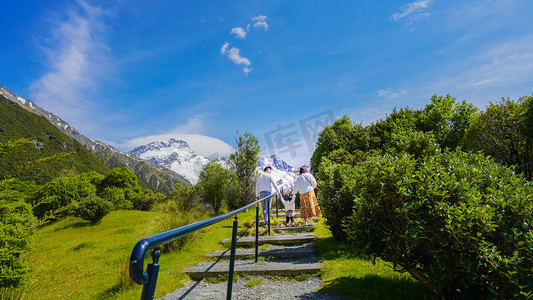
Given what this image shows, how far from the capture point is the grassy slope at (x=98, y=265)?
473cm

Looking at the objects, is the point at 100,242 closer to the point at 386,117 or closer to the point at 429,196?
the point at 429,196

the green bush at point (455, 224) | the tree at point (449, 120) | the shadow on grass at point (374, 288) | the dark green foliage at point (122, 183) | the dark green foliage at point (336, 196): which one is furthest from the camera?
the dark green foliage at point (122, 183)

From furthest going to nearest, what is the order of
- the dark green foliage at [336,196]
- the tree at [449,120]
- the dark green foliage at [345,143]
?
the dark green foliage at [345,143]
the tree at [449,120]
the dark green foliage at [336,196]

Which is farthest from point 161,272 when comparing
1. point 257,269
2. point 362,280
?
point 362,280

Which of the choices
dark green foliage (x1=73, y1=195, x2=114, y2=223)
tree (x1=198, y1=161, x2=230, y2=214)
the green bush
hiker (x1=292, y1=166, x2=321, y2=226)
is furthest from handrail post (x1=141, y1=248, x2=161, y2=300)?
dark green foliage (x1=73, y1=195, x2=114, y2=223)

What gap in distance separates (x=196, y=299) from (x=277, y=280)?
1.35 meters

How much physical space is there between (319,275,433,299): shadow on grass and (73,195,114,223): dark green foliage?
1439 centimetres

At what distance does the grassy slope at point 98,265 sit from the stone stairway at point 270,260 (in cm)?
46

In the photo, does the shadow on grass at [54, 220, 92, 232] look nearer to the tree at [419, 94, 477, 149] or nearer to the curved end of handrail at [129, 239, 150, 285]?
the curved end of handrail at [129, 239, 150, 285]

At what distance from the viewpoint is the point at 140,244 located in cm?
119

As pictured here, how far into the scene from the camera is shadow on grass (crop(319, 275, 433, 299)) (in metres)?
3.25

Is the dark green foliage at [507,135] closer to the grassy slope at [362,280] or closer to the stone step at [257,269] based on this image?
the grassy slope at [362,280]

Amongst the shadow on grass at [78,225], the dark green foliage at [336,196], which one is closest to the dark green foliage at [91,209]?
the shadow on grass at [78,225]

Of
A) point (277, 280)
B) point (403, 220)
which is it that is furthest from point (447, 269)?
point (277, 280)
